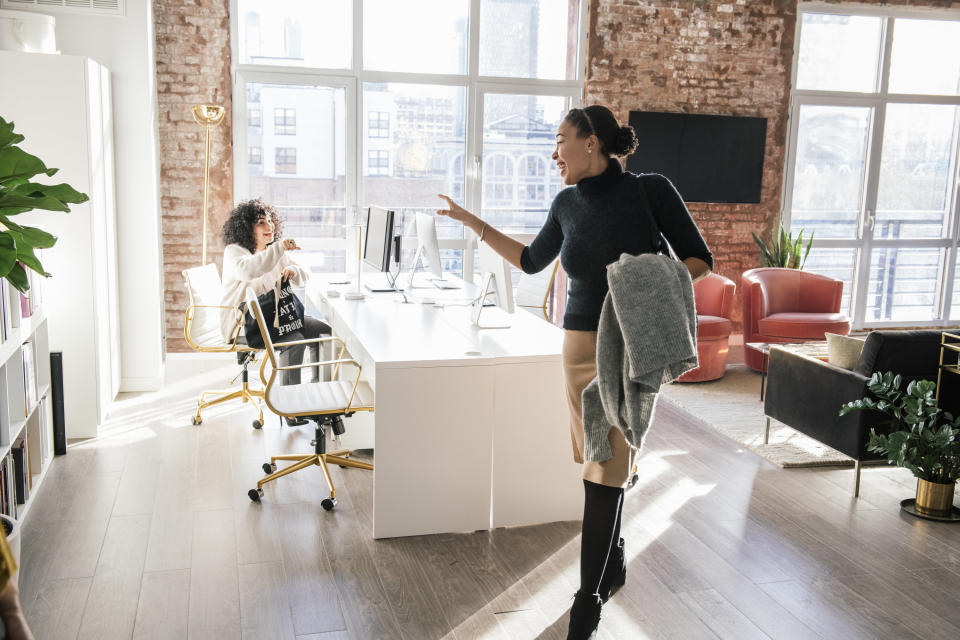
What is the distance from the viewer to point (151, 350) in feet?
19.0

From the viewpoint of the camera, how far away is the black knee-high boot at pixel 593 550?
2697 mm

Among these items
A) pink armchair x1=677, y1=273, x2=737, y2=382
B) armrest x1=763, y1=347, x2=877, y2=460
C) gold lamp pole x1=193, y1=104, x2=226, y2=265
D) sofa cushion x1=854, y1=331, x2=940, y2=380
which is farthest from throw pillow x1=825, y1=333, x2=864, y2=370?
gold lamp pole x1=193, y1=104, x2=226, y2=265

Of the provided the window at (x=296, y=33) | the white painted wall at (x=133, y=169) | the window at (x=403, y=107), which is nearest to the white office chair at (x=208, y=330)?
the white painted wall at (x=133, y=169)

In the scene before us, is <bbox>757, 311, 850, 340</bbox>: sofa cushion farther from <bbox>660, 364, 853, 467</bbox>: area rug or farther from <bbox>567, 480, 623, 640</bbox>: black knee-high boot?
<bbox>567, 480, 623, 640</bbox>: black knee-high boot

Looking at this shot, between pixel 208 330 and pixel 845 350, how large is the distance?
3540 millimetres

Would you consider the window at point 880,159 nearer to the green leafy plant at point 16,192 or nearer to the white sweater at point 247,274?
the white sweater at point 247,274

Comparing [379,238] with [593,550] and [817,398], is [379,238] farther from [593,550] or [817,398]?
[593,550]

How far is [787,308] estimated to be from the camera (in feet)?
22.7

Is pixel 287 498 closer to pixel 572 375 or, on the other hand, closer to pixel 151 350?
pixel 572 375

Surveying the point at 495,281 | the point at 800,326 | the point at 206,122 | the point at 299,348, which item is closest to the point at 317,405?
the point at 495,281

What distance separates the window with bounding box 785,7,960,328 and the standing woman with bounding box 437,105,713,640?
5.74 m

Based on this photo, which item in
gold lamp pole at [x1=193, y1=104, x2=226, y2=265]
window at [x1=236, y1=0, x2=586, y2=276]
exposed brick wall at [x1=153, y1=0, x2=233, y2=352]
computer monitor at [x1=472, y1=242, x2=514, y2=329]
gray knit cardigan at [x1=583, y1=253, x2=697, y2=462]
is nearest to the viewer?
gray knit cardigan at [x1=583, y1=253, x2=697, y2=462]

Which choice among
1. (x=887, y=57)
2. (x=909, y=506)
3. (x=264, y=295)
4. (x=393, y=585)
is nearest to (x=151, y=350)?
(x=264, y=295)

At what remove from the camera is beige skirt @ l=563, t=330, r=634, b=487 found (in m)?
2.66
